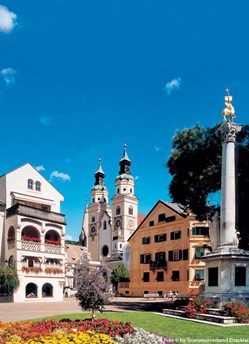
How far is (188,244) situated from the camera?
166 feet

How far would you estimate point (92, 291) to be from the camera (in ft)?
53.7

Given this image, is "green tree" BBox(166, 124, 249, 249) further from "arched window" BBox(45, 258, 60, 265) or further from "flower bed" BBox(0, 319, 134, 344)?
"arched window" BBox(45, 258, 60, 265)

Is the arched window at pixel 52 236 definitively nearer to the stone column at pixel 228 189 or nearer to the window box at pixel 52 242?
the window box at pixel 52 242

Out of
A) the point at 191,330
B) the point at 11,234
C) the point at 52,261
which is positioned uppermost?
the point at 11,234

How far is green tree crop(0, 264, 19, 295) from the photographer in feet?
131

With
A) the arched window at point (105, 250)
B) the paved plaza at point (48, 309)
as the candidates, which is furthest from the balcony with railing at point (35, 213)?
the arched window at point (105, 250)

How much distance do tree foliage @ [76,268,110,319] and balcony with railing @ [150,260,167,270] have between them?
127 feet

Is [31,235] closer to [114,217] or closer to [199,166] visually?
[199,166]

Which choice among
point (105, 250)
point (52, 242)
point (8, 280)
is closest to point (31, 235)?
point (52, 242)

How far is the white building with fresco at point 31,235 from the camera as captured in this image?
42.3m

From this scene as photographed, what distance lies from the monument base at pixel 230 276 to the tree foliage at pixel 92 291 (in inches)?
281

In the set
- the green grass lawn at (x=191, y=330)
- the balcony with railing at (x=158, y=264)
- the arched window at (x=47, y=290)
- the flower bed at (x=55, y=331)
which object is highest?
the flower bed at (x=55, y=331)

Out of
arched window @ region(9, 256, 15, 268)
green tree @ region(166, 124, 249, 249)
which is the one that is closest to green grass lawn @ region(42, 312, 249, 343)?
green tree @ region(166, 124, 249, 249)

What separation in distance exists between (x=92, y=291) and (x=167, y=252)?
129 ft
